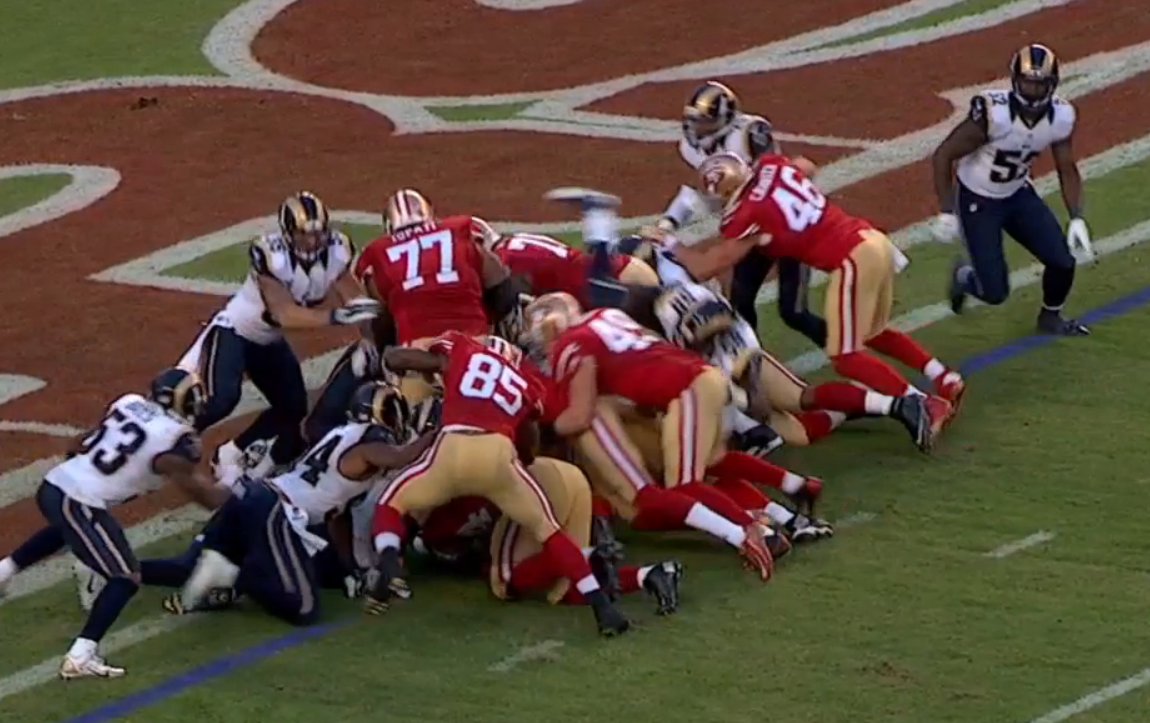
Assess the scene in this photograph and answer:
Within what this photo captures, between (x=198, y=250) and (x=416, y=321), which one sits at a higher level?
(x=416, y=321)

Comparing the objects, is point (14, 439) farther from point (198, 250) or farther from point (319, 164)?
point (319, 164)

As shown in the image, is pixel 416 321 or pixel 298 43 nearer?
pixel 416 321

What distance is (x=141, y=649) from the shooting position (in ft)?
29.5

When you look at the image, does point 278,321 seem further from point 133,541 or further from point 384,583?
point 384,583

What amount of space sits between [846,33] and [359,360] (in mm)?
7779

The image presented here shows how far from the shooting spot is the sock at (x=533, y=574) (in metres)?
9.02

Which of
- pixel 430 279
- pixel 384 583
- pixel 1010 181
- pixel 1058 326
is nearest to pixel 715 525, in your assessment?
pixel 384 583

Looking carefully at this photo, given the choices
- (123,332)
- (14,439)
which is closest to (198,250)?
(123,332)

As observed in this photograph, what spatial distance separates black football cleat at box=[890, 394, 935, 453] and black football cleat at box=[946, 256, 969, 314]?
167 cm

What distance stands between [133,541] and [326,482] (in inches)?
46.3

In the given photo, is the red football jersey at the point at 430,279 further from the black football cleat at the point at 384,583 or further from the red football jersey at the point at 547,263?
the black football cleat at the point at 384,583

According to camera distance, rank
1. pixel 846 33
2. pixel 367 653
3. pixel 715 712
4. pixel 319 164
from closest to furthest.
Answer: pixel 715 712
pixel 367 653
pixel 319 164
pixel 846 33

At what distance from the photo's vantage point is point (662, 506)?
9.34 m

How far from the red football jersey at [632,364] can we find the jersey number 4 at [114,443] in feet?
5.39
